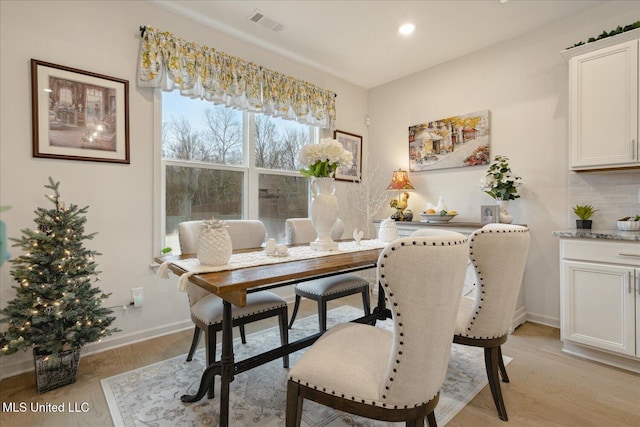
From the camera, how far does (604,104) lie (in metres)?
2.43

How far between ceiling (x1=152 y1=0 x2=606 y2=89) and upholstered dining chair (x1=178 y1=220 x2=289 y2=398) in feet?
6.33

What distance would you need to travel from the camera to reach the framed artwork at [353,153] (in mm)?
4218

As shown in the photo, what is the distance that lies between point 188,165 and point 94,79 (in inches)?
36.9

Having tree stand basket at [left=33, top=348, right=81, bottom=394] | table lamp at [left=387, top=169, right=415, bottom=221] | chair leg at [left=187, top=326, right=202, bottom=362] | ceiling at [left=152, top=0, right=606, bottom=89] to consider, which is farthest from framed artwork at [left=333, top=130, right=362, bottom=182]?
tree stand basket at [left=33, top=348, right=81, bottom=394]

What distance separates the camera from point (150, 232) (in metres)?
2.72

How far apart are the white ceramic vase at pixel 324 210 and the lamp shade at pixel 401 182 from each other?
6.49ft

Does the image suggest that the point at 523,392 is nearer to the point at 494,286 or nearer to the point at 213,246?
the point at 494,286

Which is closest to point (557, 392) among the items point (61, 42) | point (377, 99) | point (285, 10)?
point (285, 10)

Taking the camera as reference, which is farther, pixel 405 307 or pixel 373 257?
pixel 373 257

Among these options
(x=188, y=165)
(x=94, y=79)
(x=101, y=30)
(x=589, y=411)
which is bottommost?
(x=589, y=411)

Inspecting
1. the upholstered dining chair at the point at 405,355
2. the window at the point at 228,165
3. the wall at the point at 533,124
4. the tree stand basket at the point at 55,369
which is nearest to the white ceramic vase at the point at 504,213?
the wall at the point at 533,124

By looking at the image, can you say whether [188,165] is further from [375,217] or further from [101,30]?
[375,217]

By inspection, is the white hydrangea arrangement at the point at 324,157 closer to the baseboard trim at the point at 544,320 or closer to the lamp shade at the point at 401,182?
the lamp shade at the point at 401,182

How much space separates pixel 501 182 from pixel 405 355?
255cm
